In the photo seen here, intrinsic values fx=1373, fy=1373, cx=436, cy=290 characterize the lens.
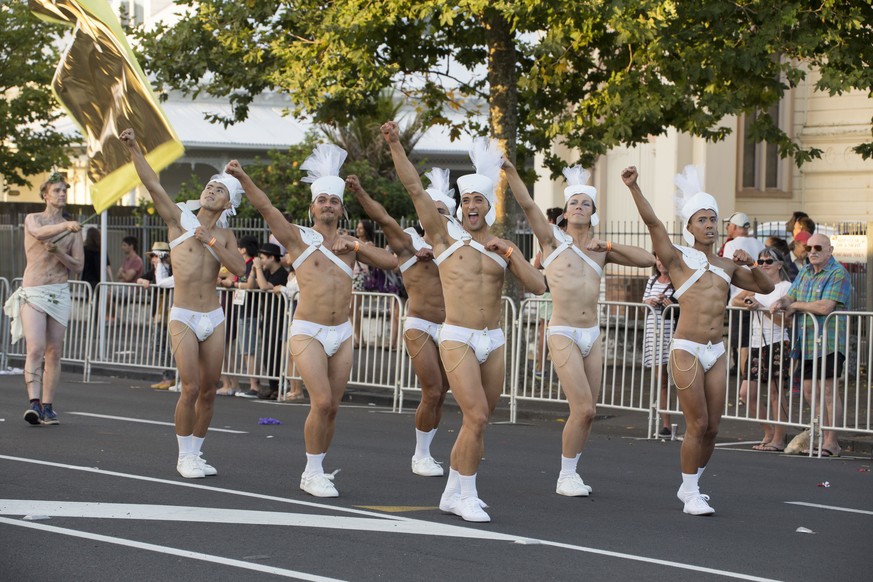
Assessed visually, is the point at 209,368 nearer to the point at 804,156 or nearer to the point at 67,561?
the point at 67,561

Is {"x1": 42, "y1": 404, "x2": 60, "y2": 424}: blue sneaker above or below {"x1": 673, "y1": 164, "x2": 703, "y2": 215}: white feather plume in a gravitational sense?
below

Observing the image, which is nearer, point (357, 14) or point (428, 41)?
point (357, 14)

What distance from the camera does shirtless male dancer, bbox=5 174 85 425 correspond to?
12672 millimetres

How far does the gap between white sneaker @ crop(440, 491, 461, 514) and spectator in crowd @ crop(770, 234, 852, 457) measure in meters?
5.21

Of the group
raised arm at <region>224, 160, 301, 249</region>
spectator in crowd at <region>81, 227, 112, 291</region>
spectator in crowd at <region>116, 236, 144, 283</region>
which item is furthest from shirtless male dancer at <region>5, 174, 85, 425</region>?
spectator in crowd at <region>81, 227, 112, 291</region>

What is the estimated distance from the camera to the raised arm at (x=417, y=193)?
891cm

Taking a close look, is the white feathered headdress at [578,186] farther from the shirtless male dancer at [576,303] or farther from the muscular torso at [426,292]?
the muscular torso at [426,292]

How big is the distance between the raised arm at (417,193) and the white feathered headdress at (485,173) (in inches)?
10.2

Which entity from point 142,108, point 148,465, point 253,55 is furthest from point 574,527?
point 253,55

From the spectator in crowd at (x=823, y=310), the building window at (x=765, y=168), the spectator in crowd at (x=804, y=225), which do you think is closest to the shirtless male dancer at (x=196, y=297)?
the spectator in crowd at (x=823, y=310)

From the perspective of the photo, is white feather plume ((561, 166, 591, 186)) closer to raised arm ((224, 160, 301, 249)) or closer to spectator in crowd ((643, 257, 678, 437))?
raised arm ((224, 160, 301, 249))

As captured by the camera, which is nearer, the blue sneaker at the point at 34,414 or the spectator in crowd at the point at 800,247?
the blue sneaker at the point at 34,414

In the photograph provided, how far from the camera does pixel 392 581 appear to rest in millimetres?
6910

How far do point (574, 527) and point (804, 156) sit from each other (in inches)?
380
